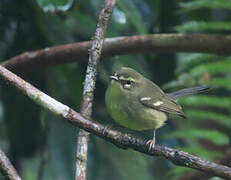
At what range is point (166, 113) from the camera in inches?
138

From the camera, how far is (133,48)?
3109mm

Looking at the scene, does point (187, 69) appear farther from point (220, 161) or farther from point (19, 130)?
point (19, 130)

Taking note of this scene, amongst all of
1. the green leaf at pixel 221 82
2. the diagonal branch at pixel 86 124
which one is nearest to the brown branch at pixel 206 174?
the diagonal branch at pixel 86 124

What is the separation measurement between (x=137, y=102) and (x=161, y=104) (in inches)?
9.7

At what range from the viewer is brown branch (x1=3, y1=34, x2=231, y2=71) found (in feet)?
10.00

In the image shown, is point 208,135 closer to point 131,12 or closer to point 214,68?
point 214,68

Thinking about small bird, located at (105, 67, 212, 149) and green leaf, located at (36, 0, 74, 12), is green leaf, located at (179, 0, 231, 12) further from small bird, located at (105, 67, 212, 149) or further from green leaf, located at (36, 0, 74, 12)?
green leaf, located at (36, 0, 74, 12)

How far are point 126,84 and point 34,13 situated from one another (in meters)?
1.13

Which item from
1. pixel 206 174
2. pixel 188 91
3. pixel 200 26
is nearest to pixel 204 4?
pixel 200 26

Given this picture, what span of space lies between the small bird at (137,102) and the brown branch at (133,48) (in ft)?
0.79

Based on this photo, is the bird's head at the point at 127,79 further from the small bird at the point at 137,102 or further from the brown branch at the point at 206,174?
the brown branch at the point at 206,174

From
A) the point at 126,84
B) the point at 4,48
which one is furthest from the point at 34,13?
the point at 126,84

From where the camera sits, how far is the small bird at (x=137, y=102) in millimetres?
3045

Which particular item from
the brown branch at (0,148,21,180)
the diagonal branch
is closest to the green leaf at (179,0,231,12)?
the diagonal branch
